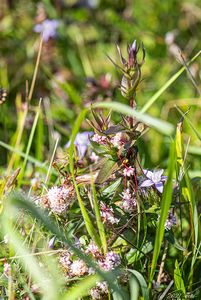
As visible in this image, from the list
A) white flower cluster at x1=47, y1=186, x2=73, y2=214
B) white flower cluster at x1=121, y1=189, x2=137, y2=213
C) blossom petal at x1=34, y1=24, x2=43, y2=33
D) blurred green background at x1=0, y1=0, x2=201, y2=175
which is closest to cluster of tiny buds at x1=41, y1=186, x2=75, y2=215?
white flower cluster at x1=47, y1=186, x2=73, y2=214

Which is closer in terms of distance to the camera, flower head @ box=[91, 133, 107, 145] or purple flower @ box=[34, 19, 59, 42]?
flower head @ box=[91, 133, 107, 145]

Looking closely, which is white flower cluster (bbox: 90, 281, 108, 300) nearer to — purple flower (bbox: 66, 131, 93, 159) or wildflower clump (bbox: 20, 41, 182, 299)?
wildflower clump (bbox: 20, 41, 182, 299)

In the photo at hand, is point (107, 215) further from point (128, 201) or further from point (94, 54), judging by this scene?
point (94, 54)

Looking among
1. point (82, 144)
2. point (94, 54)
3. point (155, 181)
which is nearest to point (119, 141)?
point (155, 181)

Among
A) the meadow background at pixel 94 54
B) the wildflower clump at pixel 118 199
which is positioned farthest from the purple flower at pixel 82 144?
the meadow background at pixel 94 54

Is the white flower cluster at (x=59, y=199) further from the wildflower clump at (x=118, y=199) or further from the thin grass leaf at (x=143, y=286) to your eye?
the thin grass leaf at (x=143, y=286)
